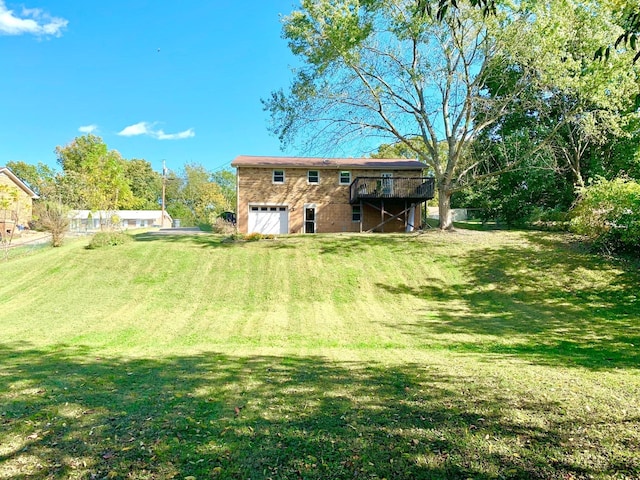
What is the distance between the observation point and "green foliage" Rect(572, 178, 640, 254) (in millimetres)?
13844

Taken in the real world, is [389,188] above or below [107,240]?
above

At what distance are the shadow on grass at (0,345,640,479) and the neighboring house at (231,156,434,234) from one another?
2151 cm

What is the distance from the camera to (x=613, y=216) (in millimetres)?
15133

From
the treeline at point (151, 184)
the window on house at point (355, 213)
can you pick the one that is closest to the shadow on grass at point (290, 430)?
the window on house at point (355, 213)

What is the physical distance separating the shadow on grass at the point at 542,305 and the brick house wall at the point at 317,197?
1002 centimetres

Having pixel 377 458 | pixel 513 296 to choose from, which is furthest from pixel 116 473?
pixel 513 296

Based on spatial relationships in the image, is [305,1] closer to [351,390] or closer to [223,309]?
[223,309]

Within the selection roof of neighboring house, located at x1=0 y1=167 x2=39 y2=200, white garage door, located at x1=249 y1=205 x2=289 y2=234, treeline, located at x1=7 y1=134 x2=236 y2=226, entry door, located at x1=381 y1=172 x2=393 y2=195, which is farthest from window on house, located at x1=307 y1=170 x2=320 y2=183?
roof of neighboring house, located at x1=0 y1=167 x2=39 y2=200

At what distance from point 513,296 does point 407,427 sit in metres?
11.5

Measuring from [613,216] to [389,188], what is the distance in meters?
11.9

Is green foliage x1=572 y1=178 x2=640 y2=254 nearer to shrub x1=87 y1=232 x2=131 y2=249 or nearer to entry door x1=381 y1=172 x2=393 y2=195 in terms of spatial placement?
entry door x1=381 y1=172 x2=393 y2=195

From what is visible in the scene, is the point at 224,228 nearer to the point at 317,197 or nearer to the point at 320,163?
the point at 317,197

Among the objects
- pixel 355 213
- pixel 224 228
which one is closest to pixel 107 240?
pixel 224 228

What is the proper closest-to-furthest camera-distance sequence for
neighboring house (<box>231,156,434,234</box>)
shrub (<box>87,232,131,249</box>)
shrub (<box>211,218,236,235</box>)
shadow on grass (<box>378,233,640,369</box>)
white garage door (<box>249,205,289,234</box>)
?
shadow on grass (<box>378,233,640,369</box>) < shrub (<box>87,232,131,249</box>) < shrub (<box>211,218,236,235</box>) < neighboring house (<box>231,156,434,234</box>) < white garage door (<box>249,205,289,234</box>)
